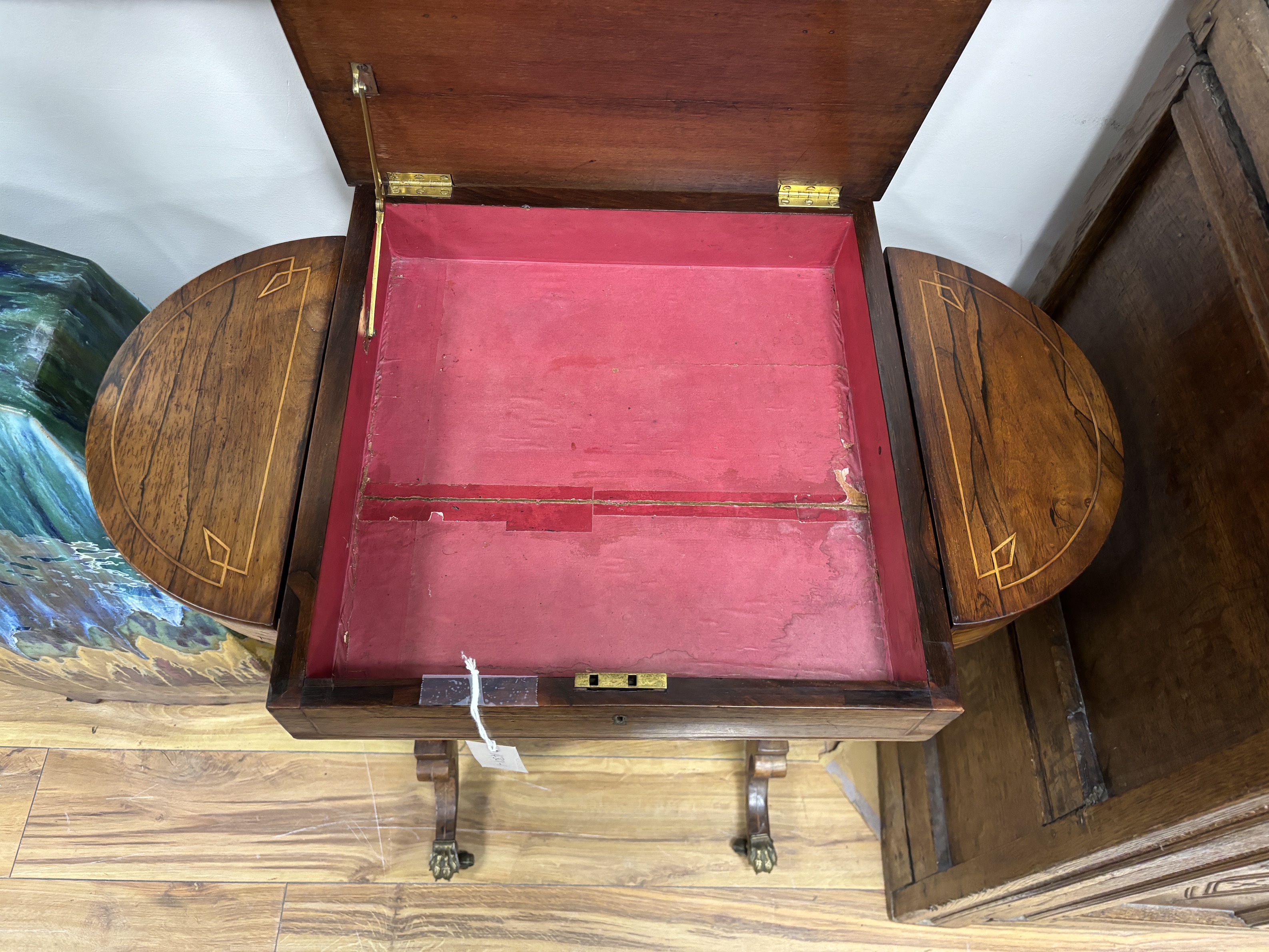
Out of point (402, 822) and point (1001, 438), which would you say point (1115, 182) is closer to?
point (1001, 438)

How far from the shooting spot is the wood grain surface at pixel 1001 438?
990mm

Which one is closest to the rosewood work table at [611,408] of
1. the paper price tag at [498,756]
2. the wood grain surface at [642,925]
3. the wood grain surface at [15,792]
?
the paper price tag at [498,756]

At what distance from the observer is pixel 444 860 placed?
150 centimetres

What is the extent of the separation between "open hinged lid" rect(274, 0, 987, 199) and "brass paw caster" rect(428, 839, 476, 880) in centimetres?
115

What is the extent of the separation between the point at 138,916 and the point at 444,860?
1.84ft

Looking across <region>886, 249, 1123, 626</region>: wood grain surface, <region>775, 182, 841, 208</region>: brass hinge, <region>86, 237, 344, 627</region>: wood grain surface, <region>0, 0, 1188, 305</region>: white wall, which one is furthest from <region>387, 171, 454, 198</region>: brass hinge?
<region>886, 249, 1123, 626</region>: wood grain surface

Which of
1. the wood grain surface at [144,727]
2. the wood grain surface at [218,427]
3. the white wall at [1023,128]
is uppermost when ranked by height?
the white wall at [1023,128]

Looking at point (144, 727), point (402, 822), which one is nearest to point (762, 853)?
point (402, 822)

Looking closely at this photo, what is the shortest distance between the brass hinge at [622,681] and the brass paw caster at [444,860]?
0.82 metres

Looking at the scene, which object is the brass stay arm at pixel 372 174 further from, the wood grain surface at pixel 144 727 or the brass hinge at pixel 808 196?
the wood grain surface at pixel 144 727

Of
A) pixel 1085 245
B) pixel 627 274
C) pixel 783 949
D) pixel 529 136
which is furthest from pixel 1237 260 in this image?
pixel 783 949

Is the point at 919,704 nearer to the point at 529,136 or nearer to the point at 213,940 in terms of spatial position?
the point at 529,136

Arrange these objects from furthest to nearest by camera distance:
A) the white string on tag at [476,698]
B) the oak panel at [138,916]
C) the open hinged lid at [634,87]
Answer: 1. the oak panel at [138,916]
2. the open hinged lid at [634,87]
3. the white string on tag at [476,698]

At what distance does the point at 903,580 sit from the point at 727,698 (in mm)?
277
